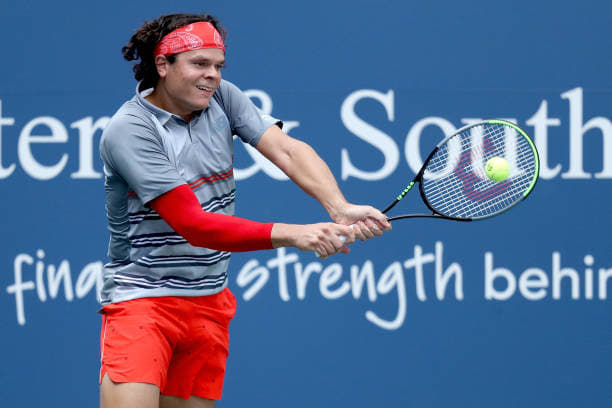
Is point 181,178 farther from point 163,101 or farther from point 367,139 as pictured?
point 367,139

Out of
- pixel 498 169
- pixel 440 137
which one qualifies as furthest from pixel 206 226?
pixel 440 137

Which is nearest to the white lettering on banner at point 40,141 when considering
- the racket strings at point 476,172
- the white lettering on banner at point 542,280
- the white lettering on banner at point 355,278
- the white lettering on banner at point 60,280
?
the white lettering on banner at point 60,280

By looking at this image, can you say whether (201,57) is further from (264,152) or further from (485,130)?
(485,130)

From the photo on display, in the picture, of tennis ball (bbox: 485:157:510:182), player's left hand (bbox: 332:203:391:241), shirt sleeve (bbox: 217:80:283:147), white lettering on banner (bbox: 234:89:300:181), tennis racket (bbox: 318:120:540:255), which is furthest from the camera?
white lettering on banner (bbox: 234:89:300:181)

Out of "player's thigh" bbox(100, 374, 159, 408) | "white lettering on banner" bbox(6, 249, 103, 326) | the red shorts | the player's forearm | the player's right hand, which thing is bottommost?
"player's thigh" bbox(100, 374, 159, 408)

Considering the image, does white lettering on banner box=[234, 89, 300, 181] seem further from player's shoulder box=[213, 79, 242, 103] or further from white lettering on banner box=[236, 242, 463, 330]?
player's shoulder box=[213, 79, 242, 103]

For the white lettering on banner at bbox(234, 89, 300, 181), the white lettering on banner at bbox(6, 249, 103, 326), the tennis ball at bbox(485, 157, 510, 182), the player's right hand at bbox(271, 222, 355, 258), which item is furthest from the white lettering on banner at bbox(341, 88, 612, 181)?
the player's right hand at bbox(271, 222, 355, 258)

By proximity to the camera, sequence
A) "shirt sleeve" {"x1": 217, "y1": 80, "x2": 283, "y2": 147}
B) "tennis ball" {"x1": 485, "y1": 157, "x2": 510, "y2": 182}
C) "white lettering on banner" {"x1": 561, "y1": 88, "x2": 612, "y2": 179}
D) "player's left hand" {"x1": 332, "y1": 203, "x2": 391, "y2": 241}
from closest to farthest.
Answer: "player's left hand" {"x1": 332, "y1": 203, "x2": 391, "y2": 241}
"shirt sleeve" {"x1": 217, "y1": 80, "x2": 283, "y2": 147}
"tennis ball" {"x1": 485, "y1": 157, "x2": 510, "y2": 182}
"white lettering on banner" {"x1": 561, "y1": 88, "x2": 612, "y2": 179}

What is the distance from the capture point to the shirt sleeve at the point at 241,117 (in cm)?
273

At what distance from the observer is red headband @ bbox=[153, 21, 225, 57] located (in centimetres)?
251

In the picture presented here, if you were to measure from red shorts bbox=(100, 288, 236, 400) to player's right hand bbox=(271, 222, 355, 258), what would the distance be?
49 cm

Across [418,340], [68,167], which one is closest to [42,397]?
[68,167]

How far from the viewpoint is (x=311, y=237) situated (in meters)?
2.35

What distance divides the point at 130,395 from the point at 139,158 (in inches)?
27.9
